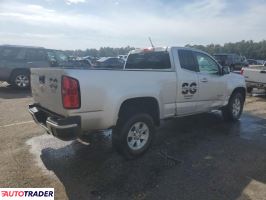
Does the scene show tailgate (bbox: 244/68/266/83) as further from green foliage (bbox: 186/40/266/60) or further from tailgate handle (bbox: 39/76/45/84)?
green foliage (bbox: 186/40/266/60)

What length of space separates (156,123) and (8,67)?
9859 mm

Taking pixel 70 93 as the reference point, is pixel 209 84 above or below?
below

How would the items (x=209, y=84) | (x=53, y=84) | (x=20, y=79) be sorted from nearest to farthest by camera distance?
(x=53, y=84) → (x=209, y=84) → (x=20, y=79)

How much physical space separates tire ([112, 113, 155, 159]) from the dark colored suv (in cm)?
833

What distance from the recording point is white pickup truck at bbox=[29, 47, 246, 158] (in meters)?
4.22

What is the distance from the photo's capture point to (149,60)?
638 cm

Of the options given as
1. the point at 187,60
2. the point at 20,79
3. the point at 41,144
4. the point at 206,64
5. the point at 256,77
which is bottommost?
the point at 41,144

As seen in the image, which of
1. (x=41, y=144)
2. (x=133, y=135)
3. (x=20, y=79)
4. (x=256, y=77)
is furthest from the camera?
(x=20, y=79)

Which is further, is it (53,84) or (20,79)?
(20,79)

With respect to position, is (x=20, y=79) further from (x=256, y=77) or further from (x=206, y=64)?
(x=256, y=77)

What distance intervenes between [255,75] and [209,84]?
598cm

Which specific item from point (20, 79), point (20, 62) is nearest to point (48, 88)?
point (20, 62)

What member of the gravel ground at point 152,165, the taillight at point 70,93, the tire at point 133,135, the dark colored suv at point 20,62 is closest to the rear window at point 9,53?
the dark colored suv at point 20,62

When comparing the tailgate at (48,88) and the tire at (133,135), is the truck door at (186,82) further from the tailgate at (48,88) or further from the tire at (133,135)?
the tailgate at (48,88)
